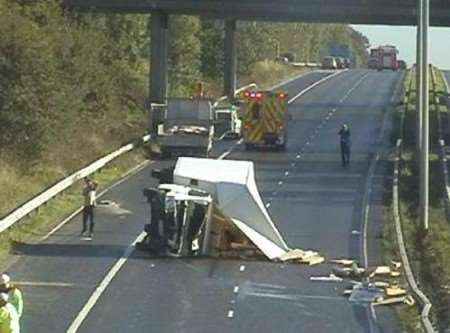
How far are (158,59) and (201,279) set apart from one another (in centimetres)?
4407

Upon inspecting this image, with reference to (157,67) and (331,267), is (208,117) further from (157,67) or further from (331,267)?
(331,267)

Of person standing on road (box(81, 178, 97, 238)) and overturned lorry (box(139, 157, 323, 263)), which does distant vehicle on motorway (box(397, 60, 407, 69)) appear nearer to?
person standing on road (box(81, 178, 97, 238))

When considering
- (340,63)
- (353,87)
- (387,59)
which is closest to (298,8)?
(353,87)

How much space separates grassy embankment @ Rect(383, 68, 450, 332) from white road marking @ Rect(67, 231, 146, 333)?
→ 5.31m

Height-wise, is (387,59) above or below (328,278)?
above

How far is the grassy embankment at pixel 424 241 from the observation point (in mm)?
24516

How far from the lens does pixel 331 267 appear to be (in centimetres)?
2942

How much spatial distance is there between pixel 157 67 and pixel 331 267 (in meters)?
41.9

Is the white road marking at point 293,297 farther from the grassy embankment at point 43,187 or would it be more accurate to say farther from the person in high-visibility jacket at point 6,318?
the person in high-visibility jacket at point 6,318

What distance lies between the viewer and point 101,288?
25.9 m

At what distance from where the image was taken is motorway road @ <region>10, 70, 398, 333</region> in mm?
22969

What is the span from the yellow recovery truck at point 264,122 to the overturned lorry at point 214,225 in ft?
86.3

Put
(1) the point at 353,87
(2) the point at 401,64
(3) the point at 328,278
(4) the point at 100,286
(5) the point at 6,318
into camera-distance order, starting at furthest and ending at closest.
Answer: (2) the point at 401,64 → (1) the point at 353,87 → (3) the point at 328,278 → (4) the point at 100,286 → (5) the point at 6,318

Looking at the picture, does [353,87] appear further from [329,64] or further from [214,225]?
[214,225]
